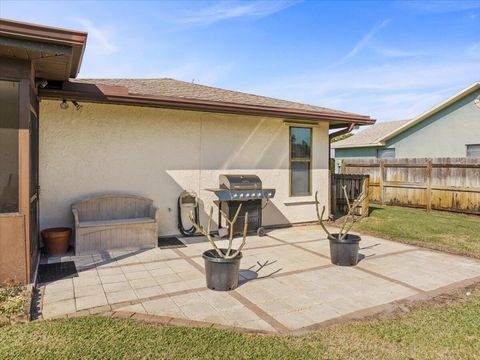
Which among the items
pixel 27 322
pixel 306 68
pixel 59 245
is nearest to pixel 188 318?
pixel 27 322

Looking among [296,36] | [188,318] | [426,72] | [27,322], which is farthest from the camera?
[426,72]

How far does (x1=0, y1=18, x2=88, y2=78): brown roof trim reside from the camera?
3.53 metres

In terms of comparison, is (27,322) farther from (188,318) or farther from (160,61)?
(160,61)

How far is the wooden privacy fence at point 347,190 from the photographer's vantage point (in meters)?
9.70

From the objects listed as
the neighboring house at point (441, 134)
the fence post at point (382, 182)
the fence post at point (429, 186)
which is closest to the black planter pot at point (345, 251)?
the fence post at point (429, 186)

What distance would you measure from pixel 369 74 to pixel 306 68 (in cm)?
309

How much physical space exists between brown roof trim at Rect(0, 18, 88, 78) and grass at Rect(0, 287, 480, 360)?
118 inches

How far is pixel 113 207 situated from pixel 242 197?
2.58 metres

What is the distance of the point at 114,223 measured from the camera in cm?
598

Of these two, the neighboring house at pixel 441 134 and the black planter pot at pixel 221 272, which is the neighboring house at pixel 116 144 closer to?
the black planter pot at pixel 221 272

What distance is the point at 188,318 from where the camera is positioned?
3430 millimetres

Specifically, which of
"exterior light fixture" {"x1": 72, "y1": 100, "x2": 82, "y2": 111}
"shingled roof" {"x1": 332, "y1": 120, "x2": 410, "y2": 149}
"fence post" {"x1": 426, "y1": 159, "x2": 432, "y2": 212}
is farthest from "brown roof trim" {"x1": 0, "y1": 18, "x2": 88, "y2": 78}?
"shingled roof" {"x1": 332, "y1": 120, "x2": 410, "y2": 149}

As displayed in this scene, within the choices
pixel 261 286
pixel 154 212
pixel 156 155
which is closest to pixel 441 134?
pixel 156 155

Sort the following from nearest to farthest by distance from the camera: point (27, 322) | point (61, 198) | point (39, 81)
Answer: point (27, 322), point (39, 81), point (61, 198)
